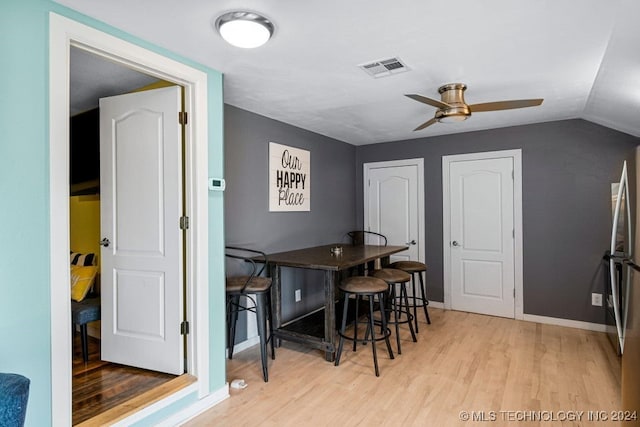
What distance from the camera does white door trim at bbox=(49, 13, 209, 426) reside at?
1.60 meters

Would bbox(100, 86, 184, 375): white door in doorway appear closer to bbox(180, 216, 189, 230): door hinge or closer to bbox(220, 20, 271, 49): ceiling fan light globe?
bbox(180, 216, 189, 230): door hinge

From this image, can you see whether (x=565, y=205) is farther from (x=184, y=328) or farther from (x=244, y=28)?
(x=184, y=328)

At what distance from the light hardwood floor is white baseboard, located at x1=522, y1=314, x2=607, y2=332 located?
4.5 inches

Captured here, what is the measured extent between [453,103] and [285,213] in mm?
1988

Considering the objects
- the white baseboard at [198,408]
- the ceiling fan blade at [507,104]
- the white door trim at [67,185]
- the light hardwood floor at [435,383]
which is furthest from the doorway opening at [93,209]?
the ceiling fan blade at [507,104]

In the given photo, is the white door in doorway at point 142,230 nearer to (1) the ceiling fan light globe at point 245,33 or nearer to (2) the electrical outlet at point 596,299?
(1) the ceiling fan light globe at point 245,33

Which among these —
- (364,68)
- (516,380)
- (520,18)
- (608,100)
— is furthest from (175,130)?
(608,100)

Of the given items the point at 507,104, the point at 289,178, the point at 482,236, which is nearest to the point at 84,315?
the point at 289,178

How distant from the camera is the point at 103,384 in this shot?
2.42 metres

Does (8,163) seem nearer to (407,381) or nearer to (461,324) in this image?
(407,381)

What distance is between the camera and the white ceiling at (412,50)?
170 cm

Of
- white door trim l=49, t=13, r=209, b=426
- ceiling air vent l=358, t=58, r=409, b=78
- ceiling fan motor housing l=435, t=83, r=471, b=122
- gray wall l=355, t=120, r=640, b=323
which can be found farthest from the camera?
gray wall l=355, t=120, r=640, b=323

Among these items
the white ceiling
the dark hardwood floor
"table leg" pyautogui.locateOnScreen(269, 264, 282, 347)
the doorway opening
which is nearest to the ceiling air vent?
the white ceiling

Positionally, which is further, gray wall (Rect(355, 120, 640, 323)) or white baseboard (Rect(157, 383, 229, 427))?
gray wall (Rect(355, 120, 640, 323))
